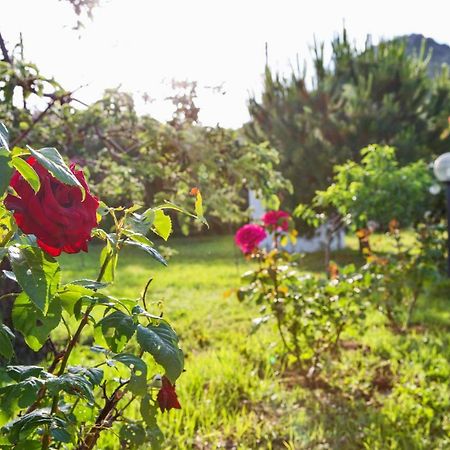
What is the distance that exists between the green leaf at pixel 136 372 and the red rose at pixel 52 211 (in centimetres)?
22

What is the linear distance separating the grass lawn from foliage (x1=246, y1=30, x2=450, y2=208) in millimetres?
6258

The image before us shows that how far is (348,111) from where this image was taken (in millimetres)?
11641

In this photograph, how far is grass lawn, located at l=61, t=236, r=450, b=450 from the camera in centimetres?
284

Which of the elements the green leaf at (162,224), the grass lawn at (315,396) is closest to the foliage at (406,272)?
the grass lawn at (315,396)

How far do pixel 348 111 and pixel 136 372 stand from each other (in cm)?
1117

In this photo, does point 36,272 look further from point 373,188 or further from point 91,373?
point 373,188

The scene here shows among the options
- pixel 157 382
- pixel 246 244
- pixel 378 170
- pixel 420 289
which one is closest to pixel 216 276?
pixel 378 170

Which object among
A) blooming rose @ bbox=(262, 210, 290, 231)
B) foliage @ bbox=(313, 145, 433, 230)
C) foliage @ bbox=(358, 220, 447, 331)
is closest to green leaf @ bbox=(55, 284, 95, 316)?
blooming rose @ bbox=(262, 210, 290, 231)

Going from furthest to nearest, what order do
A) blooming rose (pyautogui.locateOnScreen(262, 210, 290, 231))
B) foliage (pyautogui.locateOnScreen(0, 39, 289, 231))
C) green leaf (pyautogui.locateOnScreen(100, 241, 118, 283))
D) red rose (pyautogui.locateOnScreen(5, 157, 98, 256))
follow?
1. blooming rose (pyautogui.locateOnScreen(262, 210, 290, 231))
2. foliage (pyautogui.locateOnScreen(0, 39, 289, 231))
3. green leaf (pyautogui.locateOnScreen(100, 241, 118, 283))
4. red rose (pyautogui.locateOnScreen(5, 157, 98, 256))

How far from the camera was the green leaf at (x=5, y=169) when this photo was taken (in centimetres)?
75

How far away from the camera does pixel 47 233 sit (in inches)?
33.5

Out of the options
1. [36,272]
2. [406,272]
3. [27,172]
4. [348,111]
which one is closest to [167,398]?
[36,272]

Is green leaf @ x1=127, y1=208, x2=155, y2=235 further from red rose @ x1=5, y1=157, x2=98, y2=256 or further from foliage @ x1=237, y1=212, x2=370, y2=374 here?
foliage @ x1=237, y1=212, x2=370, y2=374

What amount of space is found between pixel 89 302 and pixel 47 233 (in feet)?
0.63
